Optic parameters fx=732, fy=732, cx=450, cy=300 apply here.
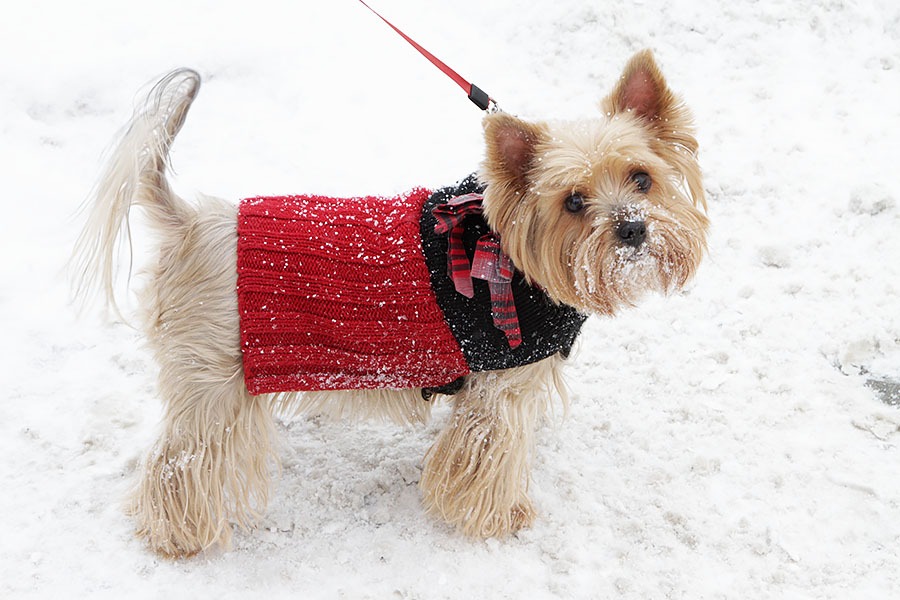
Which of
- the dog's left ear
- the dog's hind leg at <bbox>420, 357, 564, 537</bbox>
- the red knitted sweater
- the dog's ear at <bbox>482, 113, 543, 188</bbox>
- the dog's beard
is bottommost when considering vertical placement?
the dog's hind leg at <bbox>420, 357, 564, 537</bbox>

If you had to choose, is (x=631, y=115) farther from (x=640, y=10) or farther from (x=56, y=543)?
(x=640, y=10)

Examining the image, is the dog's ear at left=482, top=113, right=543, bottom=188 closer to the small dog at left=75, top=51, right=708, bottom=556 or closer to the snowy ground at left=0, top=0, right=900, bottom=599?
the small dog at left=75, top=51, right=708, bottom=556

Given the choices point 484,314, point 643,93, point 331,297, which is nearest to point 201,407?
point 331,297

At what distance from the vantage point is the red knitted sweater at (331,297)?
299 cm

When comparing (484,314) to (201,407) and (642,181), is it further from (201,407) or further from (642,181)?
(201,407)

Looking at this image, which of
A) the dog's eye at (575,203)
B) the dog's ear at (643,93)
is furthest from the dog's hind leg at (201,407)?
the dog's ear at (643,93)

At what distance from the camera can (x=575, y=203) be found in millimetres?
2816

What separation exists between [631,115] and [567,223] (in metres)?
0.58

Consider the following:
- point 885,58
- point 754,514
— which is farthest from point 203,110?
point 885,58

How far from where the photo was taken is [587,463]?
13.1 feet

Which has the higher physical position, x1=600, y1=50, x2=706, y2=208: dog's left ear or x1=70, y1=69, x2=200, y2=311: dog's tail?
x1=600, y1=50, x2=706, y2=208: dog's left ear

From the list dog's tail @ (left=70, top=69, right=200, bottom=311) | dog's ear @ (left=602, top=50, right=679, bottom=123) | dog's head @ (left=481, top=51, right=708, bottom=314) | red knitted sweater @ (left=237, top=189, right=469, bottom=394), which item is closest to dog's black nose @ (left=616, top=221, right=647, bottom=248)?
dog's head @ (left=481, top=51, right=708, bottom=314)

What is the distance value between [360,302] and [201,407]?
0.86m

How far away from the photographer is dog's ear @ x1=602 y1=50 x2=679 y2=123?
2973 millimetres
